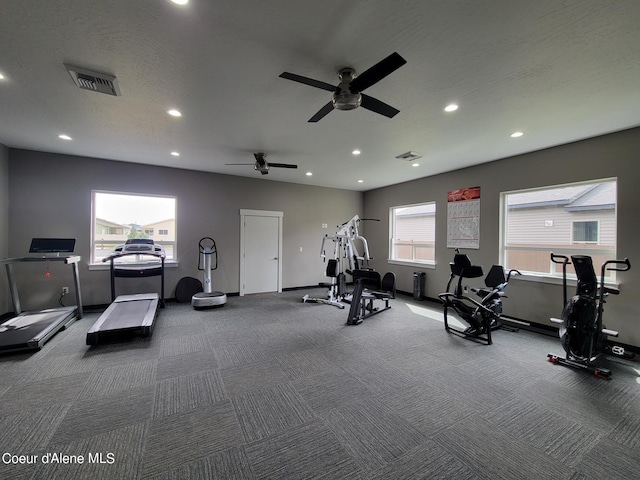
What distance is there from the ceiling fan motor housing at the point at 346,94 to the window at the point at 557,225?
393 centimetres

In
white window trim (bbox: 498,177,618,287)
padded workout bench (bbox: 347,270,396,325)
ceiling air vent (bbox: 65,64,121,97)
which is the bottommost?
padded workout bench (bbox: 347,270,396,325)

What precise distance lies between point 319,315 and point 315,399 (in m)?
2.55

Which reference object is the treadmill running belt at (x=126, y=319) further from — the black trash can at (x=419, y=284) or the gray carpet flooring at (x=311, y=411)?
the black trash can at (x=419, y=284)

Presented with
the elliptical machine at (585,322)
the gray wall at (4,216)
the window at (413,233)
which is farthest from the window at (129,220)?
the elliptical machine at (585,322)

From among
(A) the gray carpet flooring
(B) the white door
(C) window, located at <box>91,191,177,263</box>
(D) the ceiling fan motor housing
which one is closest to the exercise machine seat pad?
(C) window, located at <box>91,191,177,263</box>

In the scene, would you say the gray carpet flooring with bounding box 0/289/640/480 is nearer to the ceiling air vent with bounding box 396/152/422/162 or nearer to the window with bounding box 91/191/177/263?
the window with bounding box 91/191/177/263

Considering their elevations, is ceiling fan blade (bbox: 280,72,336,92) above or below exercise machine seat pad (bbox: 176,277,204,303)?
above

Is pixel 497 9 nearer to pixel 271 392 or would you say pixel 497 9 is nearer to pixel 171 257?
pixel 271 392

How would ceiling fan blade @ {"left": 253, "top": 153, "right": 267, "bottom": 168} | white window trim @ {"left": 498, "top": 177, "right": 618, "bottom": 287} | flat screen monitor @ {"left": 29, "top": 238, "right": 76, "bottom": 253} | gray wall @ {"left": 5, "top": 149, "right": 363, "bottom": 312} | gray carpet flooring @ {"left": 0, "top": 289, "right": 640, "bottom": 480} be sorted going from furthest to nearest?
gray wall @ {"left": 5, "top": 149, "right": 363, "bottom": 312}
ceiling fan blade @ {"left": 253, "top": 153, "right": 267, "bottom": 168}
flat screen monitor @ {"left": 29, "top": 238, "right": 76, "bottom": 253}
white window trim @ {"left": 498, "top": 177, "right": 618, "bottom": 287}
gray carpet flooring @ {"left": 0, "top": 289, "right": 640, "bottom": 480}

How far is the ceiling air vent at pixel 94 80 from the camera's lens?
2327 millimetres

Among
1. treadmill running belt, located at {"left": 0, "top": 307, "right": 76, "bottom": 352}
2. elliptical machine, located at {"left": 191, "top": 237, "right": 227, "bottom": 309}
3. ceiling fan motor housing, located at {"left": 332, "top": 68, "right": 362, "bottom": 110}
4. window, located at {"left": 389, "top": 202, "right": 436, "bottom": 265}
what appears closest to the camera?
ceiling fan motor housing, located at {"left": 332, "top": 68, "right": 362, "bottom": 110}

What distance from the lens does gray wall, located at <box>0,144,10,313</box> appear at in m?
4.37

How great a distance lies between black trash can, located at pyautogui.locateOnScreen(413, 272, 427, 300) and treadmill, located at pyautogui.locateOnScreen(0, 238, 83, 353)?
21.3 ft

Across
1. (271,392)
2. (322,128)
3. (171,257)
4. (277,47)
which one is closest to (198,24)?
(277,47)
